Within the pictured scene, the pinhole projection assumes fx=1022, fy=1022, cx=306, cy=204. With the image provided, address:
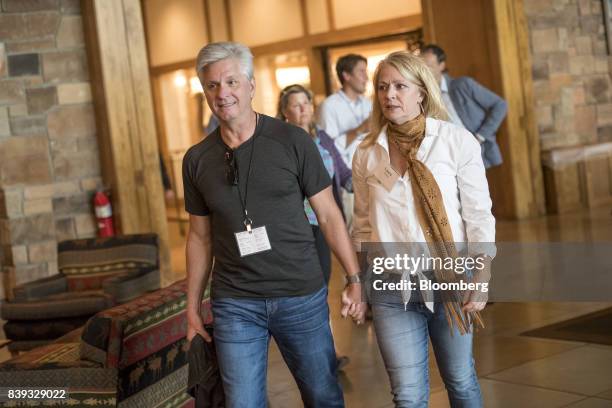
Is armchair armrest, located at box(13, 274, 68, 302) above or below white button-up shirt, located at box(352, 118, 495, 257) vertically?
below

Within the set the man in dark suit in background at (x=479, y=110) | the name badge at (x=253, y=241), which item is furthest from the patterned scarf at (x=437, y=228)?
the man in dark suit in background at (x=479, y=110)

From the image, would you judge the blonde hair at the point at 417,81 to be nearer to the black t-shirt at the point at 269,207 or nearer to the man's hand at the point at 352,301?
the black t-shirt at the point at 269,207

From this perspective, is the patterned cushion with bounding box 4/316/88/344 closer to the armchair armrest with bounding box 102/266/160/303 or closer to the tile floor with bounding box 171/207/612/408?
the armchair armrest with bounding box 102/266/160/303

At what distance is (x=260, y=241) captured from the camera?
115 inches

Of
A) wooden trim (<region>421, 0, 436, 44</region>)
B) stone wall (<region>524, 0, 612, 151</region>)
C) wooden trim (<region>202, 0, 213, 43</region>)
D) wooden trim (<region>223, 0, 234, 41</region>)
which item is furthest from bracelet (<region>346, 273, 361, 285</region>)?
wooden trim (<region>202, 0, 213, 43</region>)

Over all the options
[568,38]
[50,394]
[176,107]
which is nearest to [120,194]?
[50,394]

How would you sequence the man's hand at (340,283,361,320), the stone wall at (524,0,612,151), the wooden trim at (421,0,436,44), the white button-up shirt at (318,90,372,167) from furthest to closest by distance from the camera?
the stone wall at (524,0,612,151) < the wooden trim at (421,0,436,44) < the white button-up shirt at (318,90,372,167) < the man's hand at (340,283,361,320)

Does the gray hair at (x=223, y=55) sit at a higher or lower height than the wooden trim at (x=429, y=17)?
lower

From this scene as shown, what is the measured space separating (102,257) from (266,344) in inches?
162

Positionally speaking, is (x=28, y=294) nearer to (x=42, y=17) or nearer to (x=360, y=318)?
(x=42, y=17)

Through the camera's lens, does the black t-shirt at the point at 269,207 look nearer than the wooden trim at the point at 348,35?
Yes

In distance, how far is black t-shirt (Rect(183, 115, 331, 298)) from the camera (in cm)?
294

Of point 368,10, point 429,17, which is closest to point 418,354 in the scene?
point 429,17

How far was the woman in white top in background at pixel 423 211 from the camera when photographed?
2.92 meters
